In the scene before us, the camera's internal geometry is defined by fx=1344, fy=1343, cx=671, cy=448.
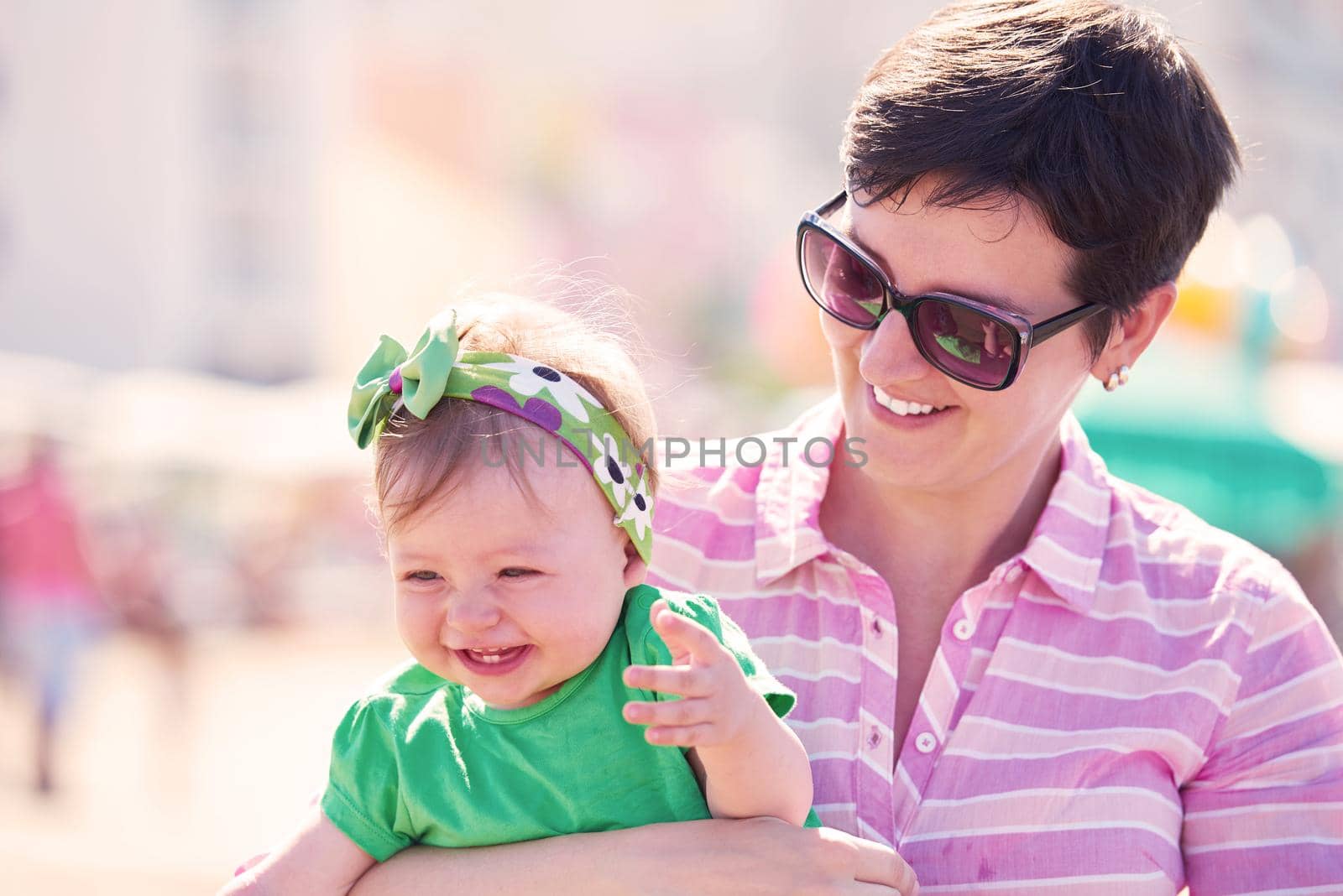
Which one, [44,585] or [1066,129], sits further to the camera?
[44,585]

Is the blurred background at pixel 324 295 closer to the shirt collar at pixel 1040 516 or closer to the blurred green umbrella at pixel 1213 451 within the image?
the blurred green umbrella at pixel 1213 451

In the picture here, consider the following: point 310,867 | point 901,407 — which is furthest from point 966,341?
point 310,867

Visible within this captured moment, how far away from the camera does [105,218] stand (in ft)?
137

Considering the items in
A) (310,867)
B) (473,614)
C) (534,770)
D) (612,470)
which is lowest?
(310,867)

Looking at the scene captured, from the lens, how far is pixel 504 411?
6.46 ft

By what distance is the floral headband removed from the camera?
1965 millimetres

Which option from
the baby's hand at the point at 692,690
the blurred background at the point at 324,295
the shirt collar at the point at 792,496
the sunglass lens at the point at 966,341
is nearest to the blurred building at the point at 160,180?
the blurred background at the point at 324,295

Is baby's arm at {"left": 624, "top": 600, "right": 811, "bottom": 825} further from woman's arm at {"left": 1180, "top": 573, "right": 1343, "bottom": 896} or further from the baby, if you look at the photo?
woman's arm at {"left": 1180, "top": 573, "right": 1343, "bottom": 896}

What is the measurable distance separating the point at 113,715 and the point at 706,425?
6417mm

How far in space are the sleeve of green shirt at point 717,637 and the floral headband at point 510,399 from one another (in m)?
0.11

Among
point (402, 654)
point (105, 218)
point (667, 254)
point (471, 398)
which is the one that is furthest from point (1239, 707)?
point (667, 254)

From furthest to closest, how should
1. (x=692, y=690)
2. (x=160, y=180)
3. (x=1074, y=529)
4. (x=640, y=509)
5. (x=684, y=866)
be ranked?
(x=160, y=180) → (x=1074, y=529) → (x=640, y=509) → (x=684, y=866) → (x=692, y=690)

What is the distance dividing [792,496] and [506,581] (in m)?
→ 0.66

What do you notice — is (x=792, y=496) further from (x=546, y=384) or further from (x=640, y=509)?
(x=546, y=384)
